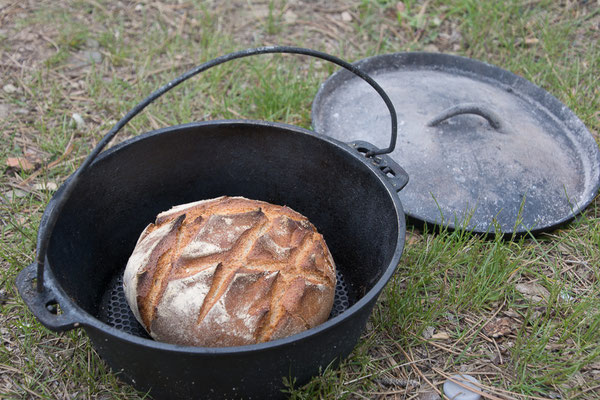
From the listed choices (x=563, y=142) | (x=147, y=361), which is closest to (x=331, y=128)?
(x=563, y=142)

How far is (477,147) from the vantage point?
2635mm

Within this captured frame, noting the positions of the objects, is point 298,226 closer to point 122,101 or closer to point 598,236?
point 598,236

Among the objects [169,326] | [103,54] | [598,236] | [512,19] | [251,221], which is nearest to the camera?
[169,326]

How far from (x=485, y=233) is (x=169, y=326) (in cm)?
152

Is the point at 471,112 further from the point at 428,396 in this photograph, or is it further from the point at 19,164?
the point at 19,164

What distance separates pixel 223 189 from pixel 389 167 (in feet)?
2.54

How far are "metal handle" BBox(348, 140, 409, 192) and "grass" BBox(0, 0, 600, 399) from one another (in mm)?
475

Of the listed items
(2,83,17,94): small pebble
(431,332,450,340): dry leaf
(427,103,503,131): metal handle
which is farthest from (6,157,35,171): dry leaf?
(431,332,450,340): dry leaf

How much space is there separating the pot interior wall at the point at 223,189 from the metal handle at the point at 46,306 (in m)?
0.29

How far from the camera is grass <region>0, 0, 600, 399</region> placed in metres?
2.09

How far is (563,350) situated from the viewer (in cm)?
214

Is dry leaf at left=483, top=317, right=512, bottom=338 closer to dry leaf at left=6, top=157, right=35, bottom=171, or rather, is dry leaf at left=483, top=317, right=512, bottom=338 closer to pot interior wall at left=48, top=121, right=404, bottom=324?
pot interior wall at left=48, top=121, right=404, bottom=324

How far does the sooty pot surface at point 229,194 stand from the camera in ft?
5.27

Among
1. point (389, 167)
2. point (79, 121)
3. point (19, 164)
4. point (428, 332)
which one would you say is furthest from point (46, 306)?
point (79, 121)
